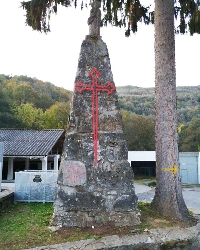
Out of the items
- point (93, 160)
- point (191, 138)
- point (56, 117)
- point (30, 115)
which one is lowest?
point (93, 160)

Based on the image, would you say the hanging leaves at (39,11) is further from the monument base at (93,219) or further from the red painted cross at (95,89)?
the monument base at (93,219)

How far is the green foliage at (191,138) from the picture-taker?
35625 millimetres

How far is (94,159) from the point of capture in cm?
583

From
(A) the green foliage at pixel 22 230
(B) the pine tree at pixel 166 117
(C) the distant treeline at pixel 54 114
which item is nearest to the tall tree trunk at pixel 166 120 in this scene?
(B) the pine tree at pixel 166 117

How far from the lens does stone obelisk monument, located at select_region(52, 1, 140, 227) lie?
5637 mm

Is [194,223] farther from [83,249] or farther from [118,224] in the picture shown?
[83,249]

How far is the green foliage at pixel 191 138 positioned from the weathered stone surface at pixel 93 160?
31330 millimetres

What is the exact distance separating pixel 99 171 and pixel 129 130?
31.1 metres

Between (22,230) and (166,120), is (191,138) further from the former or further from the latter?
(22,230)

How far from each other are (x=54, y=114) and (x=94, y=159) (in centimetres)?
3945

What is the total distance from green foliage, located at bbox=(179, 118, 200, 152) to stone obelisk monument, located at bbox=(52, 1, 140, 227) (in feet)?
103

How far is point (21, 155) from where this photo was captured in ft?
61.1

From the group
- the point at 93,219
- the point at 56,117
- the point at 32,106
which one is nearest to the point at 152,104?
the point at 56,117

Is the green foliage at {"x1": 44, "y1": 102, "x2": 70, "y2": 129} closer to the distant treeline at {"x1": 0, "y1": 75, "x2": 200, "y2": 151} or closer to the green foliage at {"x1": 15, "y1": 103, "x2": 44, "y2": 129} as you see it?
the distant treeline at {"x1": 0, "y1": 75, "x2": 200, "y2": 151}
